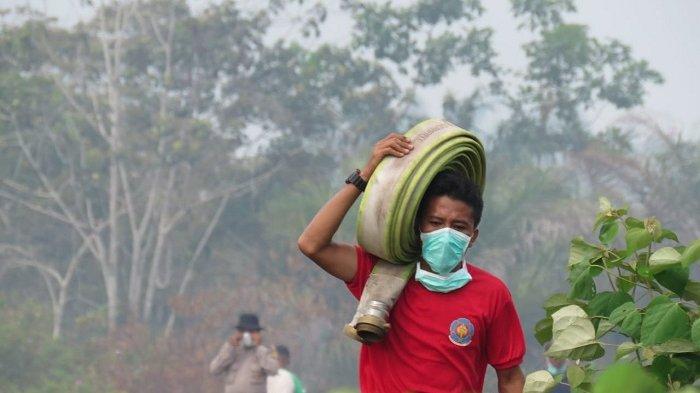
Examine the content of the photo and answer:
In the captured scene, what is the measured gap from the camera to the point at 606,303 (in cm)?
309

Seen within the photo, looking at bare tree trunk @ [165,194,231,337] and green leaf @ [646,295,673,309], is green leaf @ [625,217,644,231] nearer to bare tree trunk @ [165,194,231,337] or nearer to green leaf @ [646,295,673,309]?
green leaf @ [646,295,673,309]

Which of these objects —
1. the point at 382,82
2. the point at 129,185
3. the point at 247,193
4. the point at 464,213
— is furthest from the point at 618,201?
the point at 464,213

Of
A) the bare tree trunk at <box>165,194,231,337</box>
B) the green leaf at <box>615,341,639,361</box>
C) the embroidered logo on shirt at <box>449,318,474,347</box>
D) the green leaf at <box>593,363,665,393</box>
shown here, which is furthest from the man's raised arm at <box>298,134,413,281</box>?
the bare tree trunk at <box>165,194,231,337</box>

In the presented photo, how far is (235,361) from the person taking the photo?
9875 mm

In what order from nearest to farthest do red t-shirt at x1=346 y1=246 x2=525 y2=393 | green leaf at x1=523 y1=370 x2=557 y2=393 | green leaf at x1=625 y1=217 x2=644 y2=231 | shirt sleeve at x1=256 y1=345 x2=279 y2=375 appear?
green leaf at x1=523 y1=370 x2=557 y2=393, green leaf at x1=625 y1=217 x2=644 y2=231, red t-shirt at x1=346 y1=246 x2=525 y2=393, shirt sleeve at x1=256 y1=345 x2=279 y2=375

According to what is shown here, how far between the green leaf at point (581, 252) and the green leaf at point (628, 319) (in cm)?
23

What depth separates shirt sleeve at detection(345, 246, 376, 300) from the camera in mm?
3391

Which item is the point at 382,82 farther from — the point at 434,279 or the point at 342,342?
the point at 434,279

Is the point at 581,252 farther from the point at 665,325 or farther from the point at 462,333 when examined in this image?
the point at 665,325

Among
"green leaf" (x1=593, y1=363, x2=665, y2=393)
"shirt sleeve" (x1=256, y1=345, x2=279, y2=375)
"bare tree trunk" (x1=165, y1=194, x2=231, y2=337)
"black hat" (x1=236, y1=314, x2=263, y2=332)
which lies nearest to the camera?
"green leaf" (x1=593, y1=363, x2=665, y2=393)

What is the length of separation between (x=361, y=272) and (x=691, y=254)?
90cm

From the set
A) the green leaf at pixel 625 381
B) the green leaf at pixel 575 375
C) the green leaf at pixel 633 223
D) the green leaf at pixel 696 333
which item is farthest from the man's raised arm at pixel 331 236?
the green leaf at pixel 625 381

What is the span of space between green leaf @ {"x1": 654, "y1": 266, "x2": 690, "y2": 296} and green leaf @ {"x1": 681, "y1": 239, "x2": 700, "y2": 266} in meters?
0.13

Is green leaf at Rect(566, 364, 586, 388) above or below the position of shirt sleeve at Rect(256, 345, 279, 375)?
below
